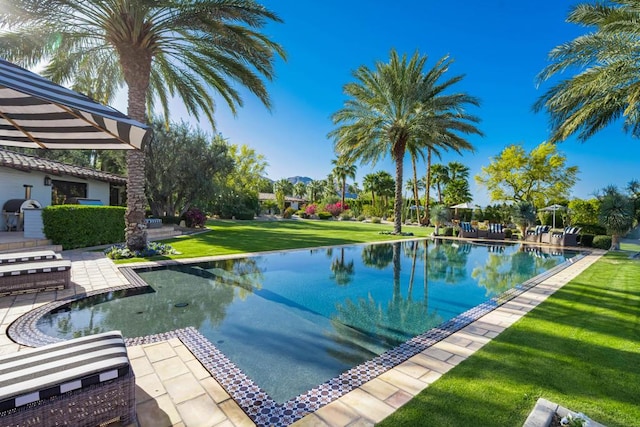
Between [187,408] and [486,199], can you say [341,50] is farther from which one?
[486,199]

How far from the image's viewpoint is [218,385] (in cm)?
316

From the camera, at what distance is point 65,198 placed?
52.0ft

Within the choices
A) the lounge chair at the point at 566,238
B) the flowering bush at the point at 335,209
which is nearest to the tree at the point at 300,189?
the flowering bush at the point at 335,209

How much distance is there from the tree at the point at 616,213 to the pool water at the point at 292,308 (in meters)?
6.85

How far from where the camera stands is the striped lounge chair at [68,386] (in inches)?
78.5

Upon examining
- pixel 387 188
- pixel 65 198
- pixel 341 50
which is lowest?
pixel 65 198

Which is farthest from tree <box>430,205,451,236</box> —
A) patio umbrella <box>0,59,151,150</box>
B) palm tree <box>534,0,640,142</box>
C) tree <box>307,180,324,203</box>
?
tree <box>307,180,324,203</box>

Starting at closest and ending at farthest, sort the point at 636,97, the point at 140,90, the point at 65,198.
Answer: the point at 636,97 < the point at 140,90 < the point at 65,198

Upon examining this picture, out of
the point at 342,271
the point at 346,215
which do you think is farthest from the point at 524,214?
the point at 346,215

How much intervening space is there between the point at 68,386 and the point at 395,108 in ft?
65.4

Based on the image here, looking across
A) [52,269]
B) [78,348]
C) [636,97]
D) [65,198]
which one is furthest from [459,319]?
[65,198]

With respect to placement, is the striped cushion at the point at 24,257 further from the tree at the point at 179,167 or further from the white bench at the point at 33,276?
the tree at the point at 179,167

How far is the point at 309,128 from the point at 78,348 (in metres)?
28.3

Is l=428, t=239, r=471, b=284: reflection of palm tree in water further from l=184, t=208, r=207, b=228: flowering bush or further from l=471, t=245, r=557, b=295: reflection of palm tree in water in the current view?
l=184, t=208, r=207, b=228: flowering bush
